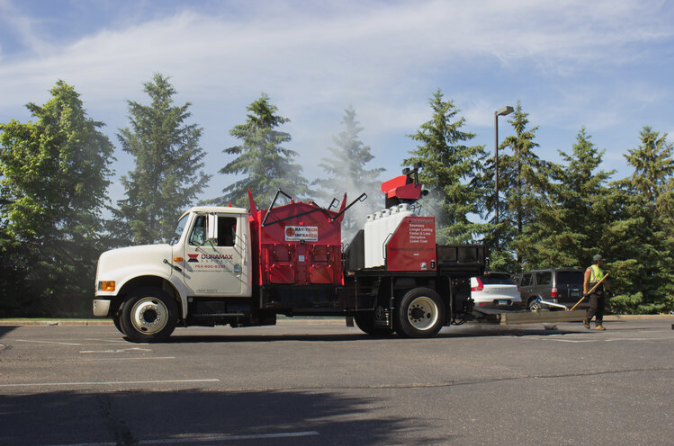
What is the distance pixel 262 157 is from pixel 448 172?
11636 millimetres

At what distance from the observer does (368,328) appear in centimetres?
1412

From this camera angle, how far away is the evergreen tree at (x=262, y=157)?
3553 cm

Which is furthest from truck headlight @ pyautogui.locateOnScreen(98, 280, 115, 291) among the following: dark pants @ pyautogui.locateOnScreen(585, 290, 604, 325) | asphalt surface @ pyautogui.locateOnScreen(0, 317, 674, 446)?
dark pants @ pyautogui.locateOnScreen(585, 290, 604, 325)

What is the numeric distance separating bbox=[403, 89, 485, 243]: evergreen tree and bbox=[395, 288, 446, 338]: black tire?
1549 centimetres

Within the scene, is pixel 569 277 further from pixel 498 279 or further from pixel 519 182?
pixel 519 182

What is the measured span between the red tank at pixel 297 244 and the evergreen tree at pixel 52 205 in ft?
68.2

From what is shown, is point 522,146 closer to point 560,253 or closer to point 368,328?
point 560,253

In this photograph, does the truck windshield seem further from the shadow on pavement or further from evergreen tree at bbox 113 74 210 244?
evergreen tree at bbox 113 74 210 244

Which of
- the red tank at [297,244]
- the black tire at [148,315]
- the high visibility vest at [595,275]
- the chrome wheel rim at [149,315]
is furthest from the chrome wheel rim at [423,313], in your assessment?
the chrome wheel rim at [149,315]

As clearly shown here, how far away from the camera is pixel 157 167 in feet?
141

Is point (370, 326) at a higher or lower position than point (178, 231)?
lower

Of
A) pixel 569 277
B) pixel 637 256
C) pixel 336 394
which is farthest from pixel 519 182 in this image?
pixel 336 394

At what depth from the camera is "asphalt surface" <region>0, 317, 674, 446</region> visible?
4699mm

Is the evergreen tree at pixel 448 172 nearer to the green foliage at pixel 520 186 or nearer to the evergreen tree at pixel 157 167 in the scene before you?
the green foliage at pixel 520 186
